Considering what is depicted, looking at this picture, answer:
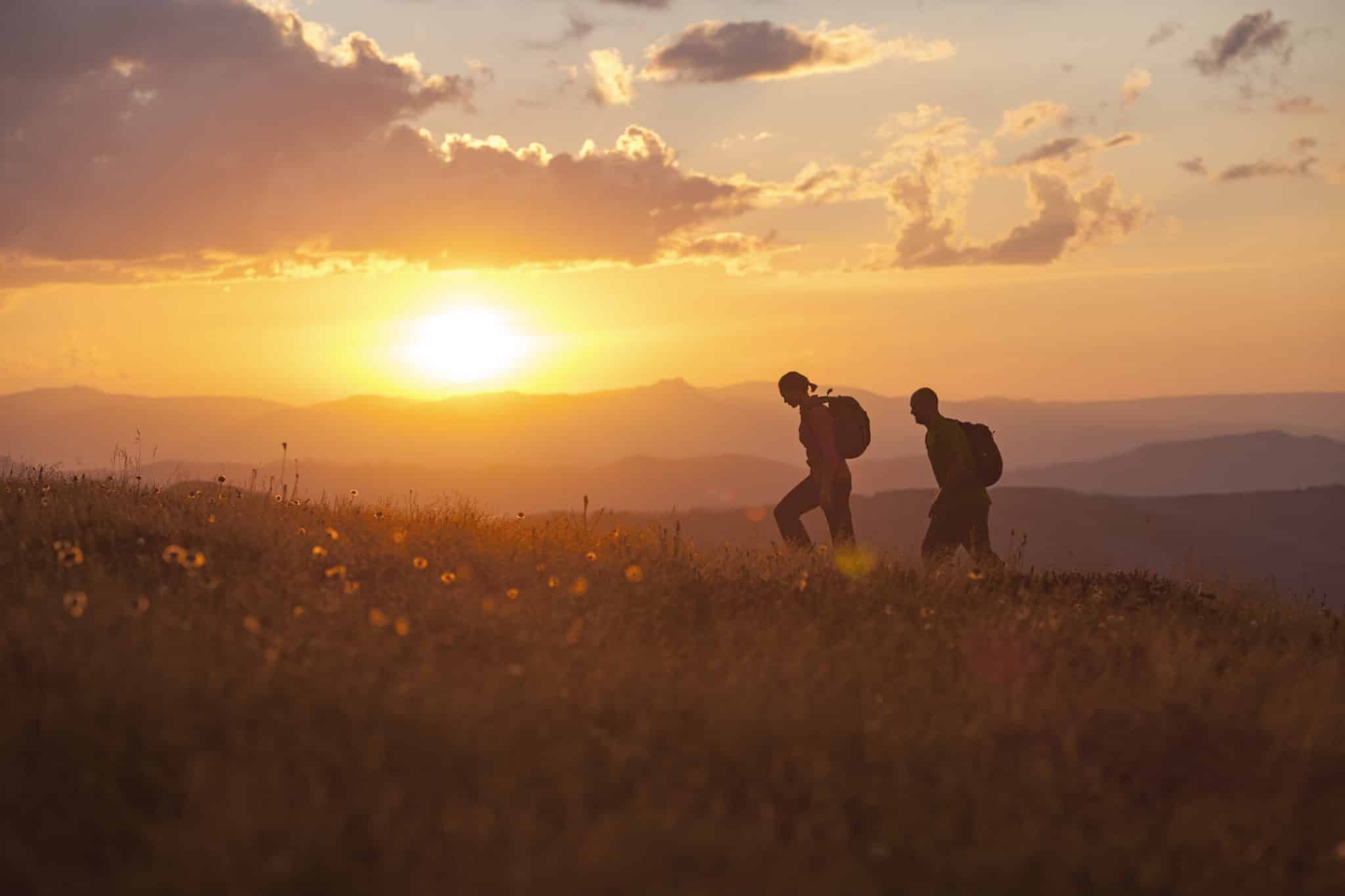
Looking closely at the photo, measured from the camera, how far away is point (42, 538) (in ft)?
26.4

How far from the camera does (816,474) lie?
42.5 ft

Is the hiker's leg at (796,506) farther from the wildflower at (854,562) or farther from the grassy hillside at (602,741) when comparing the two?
the grassy hillside at (602,741)

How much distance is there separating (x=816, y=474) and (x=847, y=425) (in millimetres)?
671

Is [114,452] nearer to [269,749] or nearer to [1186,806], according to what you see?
[269,749]

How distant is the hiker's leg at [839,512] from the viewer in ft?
41.5

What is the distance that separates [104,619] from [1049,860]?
490 cm

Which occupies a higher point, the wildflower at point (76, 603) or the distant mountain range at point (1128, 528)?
the wildflower at point (76, 603)

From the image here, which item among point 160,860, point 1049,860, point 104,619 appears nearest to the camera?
point 160,860

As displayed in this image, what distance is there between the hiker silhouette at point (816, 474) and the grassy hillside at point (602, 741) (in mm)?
4408

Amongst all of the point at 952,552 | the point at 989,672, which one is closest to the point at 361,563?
the point at 989,672

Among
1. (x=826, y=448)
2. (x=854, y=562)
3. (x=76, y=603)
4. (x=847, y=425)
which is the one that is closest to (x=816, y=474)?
(x=826, y=448)

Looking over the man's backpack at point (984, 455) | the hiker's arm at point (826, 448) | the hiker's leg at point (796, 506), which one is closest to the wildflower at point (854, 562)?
the hiker's arm at point (826, 448)

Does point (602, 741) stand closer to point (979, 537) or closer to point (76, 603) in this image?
point (76, 603)

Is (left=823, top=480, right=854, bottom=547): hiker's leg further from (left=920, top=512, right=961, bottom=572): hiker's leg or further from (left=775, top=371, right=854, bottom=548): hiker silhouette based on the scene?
(left=920, top=512, right=961, bottom=572): hiker's leg
